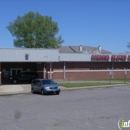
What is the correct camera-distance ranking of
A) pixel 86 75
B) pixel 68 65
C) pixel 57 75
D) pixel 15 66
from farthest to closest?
pixel 86 75
pixel 68 65
pixel 15 66
pixel 57 75

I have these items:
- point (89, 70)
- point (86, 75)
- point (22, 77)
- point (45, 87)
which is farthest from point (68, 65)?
point (45, 87)

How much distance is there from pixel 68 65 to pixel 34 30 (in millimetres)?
29114

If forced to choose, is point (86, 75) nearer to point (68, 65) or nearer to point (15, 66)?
point (68, 65)

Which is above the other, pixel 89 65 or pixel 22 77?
pixel 89 65

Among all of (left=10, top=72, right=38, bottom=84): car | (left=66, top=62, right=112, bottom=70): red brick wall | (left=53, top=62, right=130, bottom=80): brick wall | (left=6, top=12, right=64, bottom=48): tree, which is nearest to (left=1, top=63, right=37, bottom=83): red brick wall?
(left=10, top=72, right=38, bottom=84): car

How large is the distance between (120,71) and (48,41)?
2803 cm

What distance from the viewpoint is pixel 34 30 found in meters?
75.1

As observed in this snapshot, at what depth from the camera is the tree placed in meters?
75.0

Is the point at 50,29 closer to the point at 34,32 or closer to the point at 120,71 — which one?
the point at 34,32

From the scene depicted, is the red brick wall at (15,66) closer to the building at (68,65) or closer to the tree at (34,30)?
the building at (68,65)

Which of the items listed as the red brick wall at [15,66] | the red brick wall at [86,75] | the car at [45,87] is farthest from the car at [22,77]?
the car at [45,87]

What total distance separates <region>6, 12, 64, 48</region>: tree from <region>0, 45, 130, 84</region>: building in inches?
1033

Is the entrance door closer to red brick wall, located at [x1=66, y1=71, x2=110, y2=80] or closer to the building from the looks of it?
the building

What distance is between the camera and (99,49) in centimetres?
9531
